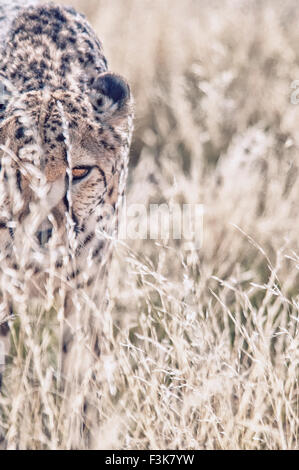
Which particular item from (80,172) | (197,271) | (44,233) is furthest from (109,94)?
(197,271)

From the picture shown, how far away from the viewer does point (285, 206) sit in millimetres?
3826

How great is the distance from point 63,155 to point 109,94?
0.56 meters

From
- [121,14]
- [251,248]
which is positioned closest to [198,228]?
[251,248]

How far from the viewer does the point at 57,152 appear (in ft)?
8.23

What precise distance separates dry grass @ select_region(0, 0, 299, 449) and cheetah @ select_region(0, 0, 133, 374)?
232mm

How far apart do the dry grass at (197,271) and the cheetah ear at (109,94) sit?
60 cm

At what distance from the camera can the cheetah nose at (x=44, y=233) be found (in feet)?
8.48

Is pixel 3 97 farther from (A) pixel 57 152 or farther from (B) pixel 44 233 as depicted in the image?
(B) pixel 44 233

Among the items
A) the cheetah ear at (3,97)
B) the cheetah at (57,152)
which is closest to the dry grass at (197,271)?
the cheetah at (57,152)

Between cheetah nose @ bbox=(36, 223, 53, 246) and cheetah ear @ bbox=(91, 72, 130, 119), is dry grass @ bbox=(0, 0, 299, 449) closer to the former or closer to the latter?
cheetah nose @ bbox=(36, 223, 53, 246)

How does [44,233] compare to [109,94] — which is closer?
[44,233]

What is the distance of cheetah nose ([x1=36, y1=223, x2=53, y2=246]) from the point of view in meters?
2.58

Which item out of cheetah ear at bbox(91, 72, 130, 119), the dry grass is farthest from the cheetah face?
the dry grass
